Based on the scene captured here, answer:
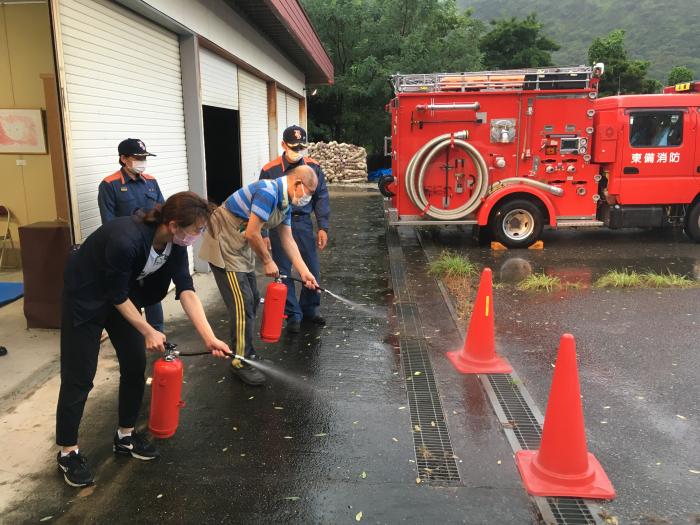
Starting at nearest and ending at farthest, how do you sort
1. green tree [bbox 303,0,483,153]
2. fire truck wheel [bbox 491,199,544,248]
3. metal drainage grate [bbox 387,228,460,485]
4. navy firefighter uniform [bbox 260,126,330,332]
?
metal drainage grate [bbox 387,228,460,485]
navy firefighter uniform [bbox 260,126,330,332]
fire truck wheel [bbox 491,199,544,248]
green tree [bbox 303,0,483,153]

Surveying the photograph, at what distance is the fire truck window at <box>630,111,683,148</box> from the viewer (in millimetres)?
9492

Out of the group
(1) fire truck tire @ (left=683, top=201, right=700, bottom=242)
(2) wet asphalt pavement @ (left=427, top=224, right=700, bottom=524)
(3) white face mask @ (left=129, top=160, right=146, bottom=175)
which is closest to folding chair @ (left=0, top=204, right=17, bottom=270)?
(3) white face mask @ (left=129, top=160, right=146, bottom=175)

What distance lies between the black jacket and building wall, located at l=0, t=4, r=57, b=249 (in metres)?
5.15

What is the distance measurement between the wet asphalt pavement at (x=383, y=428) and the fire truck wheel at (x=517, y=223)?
2991 mm

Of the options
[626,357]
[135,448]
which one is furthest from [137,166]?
[626,357]

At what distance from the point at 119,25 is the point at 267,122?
7779 mm

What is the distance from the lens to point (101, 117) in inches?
218

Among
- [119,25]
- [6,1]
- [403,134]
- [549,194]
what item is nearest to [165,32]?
[119,25]

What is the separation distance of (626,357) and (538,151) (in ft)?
17.0

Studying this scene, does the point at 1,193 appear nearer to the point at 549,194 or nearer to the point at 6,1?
the point at 6,1

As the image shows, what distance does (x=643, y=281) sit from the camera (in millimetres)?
7516

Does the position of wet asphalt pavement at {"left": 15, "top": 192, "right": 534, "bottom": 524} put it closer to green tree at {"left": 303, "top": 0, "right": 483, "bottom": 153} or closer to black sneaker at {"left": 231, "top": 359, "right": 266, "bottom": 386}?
black sneaker at {"left": 231, "top": 359, "right": 266, "bottom": 386}

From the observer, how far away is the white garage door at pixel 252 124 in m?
10.8

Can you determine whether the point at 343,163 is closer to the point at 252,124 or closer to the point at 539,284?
the point at 252,124
